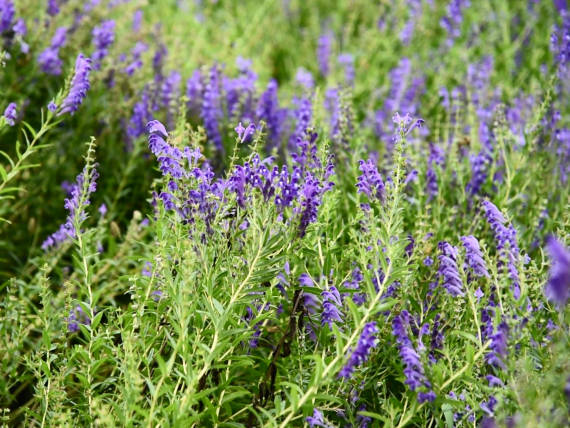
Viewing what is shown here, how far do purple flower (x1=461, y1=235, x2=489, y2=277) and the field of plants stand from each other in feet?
0.04

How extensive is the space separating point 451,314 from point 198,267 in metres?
0.91

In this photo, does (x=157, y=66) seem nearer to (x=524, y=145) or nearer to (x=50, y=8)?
(x=50, y=8)

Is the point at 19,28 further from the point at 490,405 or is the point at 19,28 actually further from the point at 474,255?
the point at 490,405

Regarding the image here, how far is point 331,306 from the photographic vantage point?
7.23 ft

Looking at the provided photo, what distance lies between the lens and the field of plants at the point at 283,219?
2074 millimetres

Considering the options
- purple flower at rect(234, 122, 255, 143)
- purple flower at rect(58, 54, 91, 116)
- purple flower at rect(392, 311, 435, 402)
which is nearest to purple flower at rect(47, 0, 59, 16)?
purple flower at rect(58, 54, 91, 116)

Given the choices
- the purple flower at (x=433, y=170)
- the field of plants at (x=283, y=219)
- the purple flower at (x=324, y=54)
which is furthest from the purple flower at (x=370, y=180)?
the purple flower at (x=324, y=54)

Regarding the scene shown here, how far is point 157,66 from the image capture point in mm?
4375

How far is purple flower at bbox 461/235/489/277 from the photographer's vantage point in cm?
223

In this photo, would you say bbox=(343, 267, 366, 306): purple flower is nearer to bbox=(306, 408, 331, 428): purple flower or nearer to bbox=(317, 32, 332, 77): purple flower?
bbox=(306, 408, 331, 428): purple flower

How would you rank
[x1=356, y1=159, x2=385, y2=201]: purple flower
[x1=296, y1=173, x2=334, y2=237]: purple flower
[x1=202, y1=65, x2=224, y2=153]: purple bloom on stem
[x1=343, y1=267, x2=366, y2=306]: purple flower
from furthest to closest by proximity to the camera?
1. [x1=202, y1=65, x2=224, y2=153]: purple bloom on stem
2. [x1=343, y1=267, x2=366, y2=306]: purple flower
3. [x1=356, y1=159, x2=385, y2=201]: purple flower
4. [x1=296, y1=173, x2=334, y2=237]: purple flower

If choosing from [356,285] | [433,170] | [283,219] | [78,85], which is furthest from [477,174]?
[78,85]

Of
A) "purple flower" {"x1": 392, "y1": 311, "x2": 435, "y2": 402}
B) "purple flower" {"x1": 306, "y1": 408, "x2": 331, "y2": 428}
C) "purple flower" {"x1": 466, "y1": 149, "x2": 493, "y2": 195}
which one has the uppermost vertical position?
"purple flower" {"x1": 466, "y1": 149, "x2": 493, "y2": 195}

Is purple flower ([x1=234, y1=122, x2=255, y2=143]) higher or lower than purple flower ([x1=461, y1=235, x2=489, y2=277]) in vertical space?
higher
